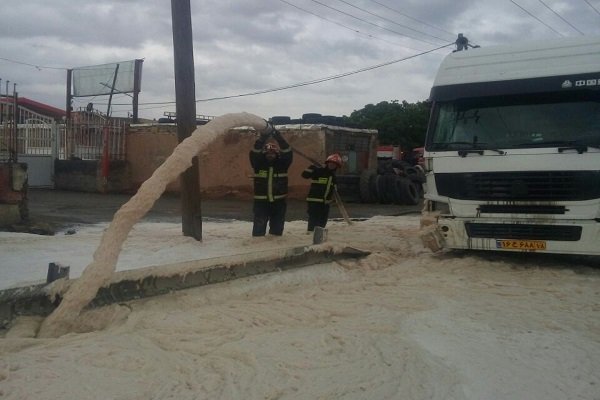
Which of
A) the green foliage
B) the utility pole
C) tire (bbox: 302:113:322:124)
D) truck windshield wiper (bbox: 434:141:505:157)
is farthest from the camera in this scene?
the green foliage

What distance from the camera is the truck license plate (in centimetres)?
778

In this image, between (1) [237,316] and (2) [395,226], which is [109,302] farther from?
(2) [395,226]

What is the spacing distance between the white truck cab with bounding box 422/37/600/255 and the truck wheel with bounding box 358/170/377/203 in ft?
40.0

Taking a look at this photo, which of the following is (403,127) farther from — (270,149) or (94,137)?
(270,149)

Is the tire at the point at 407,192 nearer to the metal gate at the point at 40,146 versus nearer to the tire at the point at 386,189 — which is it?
the tire at the point at 386,189

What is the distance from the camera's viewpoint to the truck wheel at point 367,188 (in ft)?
68.7

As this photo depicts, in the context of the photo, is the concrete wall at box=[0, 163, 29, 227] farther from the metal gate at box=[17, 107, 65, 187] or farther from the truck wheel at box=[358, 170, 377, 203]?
the metal gate at box=[17, 107, 65, 187]

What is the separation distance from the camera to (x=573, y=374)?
433cm

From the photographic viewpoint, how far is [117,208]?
16.6m

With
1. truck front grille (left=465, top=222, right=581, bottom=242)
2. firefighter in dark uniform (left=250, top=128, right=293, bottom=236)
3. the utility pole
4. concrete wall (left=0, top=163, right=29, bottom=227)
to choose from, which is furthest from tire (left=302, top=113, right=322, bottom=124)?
truck front grille (left=465, top=222, right=581, bottom=242)

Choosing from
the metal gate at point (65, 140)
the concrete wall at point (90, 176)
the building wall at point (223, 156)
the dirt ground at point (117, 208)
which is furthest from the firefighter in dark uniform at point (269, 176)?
the metal gate at point (65, 140)

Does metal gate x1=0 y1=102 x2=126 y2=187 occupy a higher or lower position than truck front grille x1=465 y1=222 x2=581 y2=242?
higher

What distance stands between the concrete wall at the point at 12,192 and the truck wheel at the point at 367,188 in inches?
465

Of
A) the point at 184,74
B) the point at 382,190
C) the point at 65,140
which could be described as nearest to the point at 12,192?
the point at 184,74
